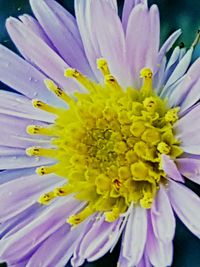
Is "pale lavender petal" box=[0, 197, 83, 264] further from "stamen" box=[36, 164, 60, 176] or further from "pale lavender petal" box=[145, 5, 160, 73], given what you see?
"pale lavender petal" box=[145, 5, 160, 73]

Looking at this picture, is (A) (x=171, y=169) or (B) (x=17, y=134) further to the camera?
(B) (x=17, y=134)

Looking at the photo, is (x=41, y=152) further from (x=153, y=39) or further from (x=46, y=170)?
(x=153, y=39)

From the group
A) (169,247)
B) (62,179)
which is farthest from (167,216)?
(62,179)

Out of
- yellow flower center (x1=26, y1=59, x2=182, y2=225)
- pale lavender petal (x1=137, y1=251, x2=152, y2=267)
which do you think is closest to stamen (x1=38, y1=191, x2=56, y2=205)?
yellow flower center (x1=26, y1=59, x2=182, y2=225)

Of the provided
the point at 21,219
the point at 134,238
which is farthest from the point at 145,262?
the point at 21,219

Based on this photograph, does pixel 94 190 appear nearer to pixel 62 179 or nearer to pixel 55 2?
pixel 62 179

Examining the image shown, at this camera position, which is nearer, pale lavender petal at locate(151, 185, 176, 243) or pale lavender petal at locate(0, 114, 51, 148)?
pale lavender petal at locate(151, 185, 176, 243)

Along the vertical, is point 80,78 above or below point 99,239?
above
